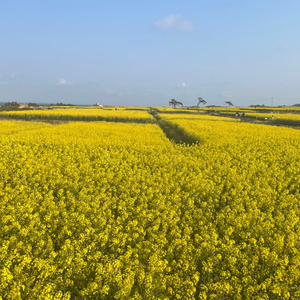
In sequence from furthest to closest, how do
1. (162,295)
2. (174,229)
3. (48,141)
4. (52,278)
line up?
(48,141), (174,229), (52,278), (162,295)

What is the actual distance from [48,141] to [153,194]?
11.3 metres

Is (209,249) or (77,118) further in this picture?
(77,118)

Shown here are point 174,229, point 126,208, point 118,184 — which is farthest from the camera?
point 118,184

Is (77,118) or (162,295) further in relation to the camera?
(77,118)

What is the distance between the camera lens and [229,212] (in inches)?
256

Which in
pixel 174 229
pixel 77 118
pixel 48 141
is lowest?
pixel 174 229

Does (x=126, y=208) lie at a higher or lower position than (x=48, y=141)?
lower

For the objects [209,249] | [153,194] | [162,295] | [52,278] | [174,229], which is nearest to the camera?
[162,295]

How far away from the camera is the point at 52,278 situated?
3.89 meters

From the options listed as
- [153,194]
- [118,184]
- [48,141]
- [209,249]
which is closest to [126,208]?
[153,194]

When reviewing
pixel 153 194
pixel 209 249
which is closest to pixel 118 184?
pixel 153 194

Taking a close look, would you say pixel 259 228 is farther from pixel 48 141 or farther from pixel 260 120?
pixel 260 120

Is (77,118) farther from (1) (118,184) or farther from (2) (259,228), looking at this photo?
(2) (259,228)

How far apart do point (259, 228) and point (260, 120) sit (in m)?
54.7
